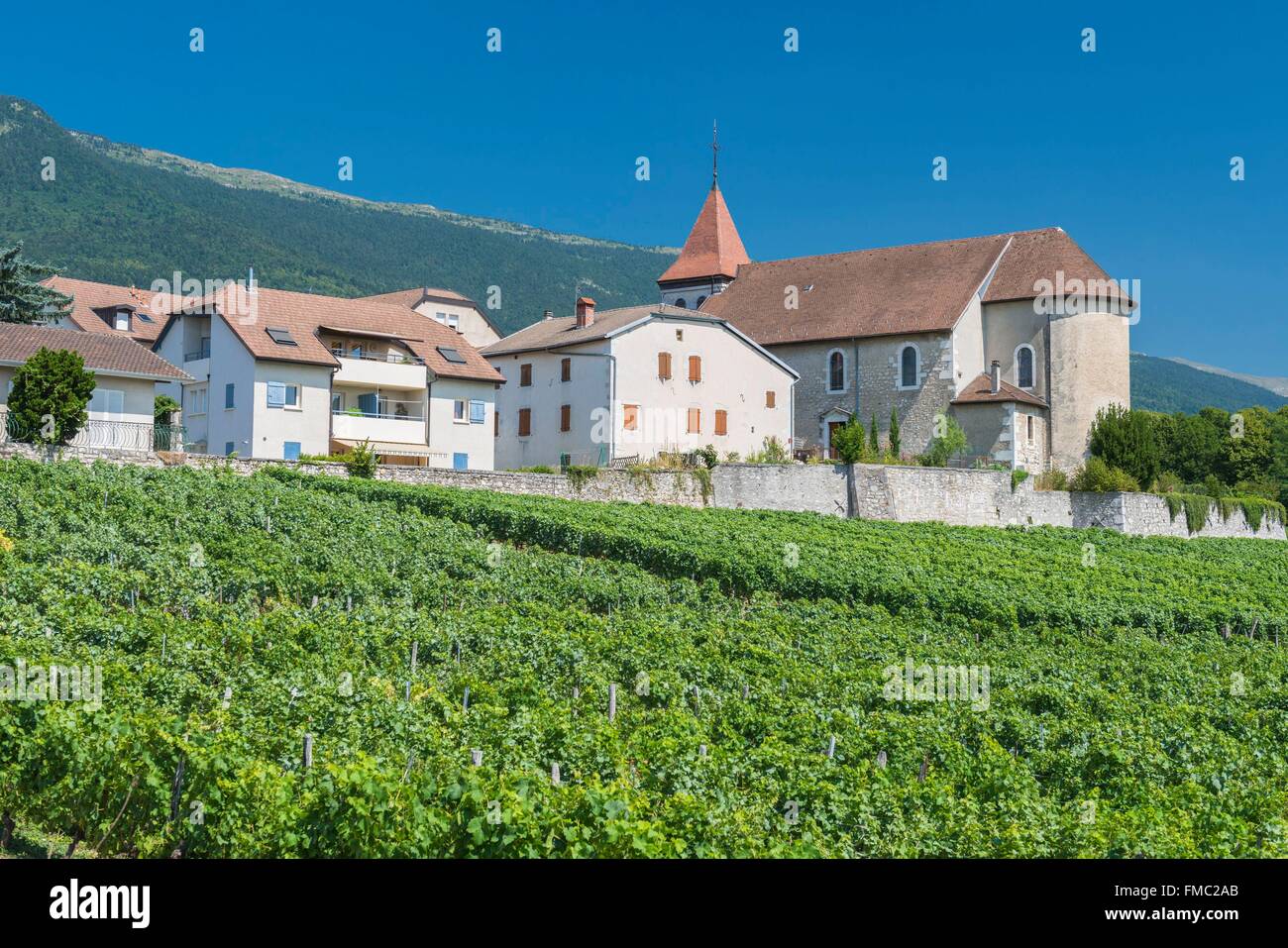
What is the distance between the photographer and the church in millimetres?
52312

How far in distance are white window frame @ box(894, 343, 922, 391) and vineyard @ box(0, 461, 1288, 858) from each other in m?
21.6

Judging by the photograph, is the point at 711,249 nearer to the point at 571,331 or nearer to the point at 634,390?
the point at 571,331

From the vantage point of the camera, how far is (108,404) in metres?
34.2

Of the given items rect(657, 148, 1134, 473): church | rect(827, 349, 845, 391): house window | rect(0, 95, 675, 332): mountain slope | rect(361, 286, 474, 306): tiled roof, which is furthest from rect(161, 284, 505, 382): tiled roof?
rect(0, 95, 675, 332): mountain slope

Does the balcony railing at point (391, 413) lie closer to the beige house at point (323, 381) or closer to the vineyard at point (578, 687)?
the beige house at point (323, 381)

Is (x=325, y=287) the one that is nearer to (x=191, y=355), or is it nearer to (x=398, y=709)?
(x=191, y=355)

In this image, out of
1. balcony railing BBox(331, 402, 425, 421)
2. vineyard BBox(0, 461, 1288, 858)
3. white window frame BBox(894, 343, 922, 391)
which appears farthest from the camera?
white window frame BBox(894, 343, 922, 391)

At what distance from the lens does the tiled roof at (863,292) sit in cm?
5547

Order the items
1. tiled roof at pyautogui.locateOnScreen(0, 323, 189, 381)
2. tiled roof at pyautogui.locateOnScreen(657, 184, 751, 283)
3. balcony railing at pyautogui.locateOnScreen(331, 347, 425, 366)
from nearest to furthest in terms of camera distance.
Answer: tiled roof at pyautogui.locateOnScreen(0, 323, 189, 381) < balcony railing at pyautogui.locateOnScreen(331, 347, 425, 366) < tiled roof at pyautogui.locateOnScreen(657, 184, 751, 283)

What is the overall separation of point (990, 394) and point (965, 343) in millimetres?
3400

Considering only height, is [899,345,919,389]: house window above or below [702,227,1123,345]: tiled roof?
below

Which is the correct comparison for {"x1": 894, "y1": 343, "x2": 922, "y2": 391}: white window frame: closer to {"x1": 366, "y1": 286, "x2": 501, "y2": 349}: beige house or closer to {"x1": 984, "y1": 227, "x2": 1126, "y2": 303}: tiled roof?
{"x1": 984, "y1": 227, "x2": 1126, "y2": 303}: tiled roof

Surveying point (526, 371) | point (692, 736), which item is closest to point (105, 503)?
point (692, 736)

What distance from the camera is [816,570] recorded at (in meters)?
28.0
